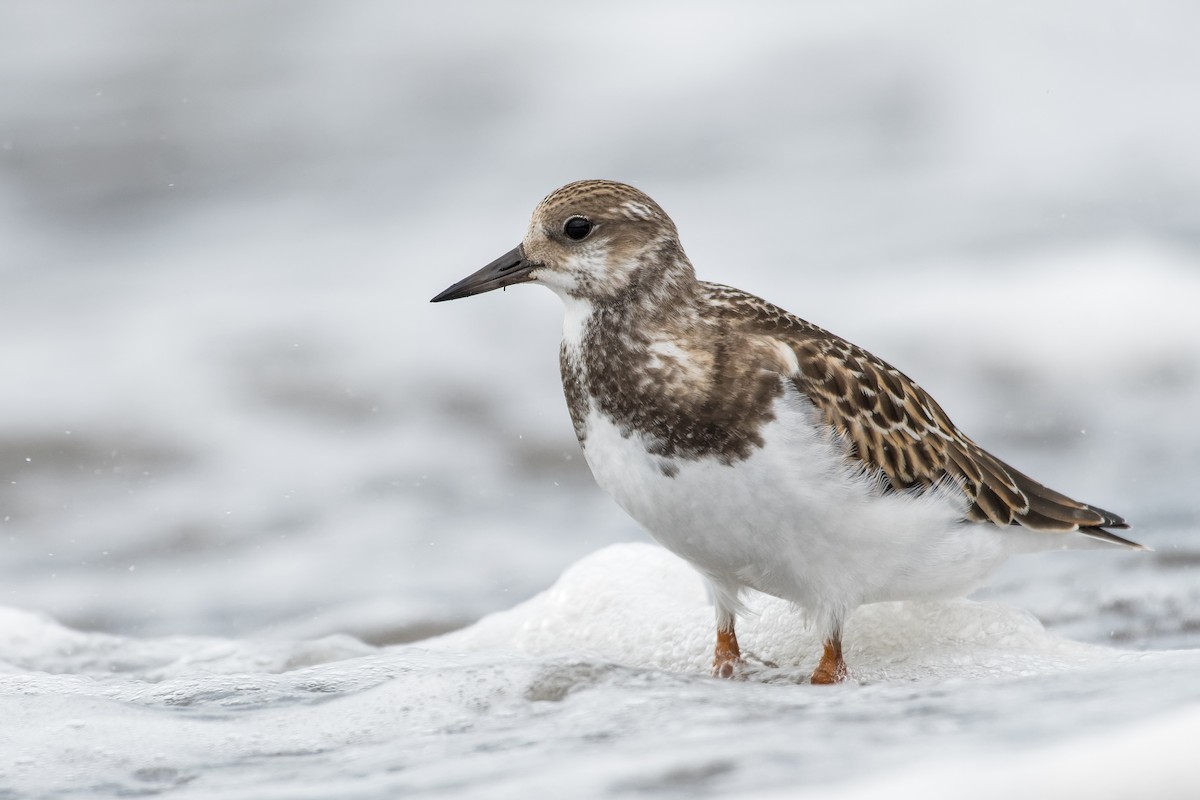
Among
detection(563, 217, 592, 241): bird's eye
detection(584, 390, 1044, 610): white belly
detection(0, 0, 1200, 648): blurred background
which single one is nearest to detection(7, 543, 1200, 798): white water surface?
detection(584, 390, 1044, 610): white belly

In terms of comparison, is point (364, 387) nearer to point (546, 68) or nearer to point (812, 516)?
point (546, 68)

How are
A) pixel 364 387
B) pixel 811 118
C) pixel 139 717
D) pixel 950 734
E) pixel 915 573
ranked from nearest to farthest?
pixel 950 734, pixel 139 717, pixel 915 573, pixel 364 387, pixel 811 118

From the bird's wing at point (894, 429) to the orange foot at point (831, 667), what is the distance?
19.3 inches

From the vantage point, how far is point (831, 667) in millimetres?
4113

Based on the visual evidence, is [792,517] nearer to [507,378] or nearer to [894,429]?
[894,429]

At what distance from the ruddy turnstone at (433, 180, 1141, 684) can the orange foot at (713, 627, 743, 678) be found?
0.02 meters

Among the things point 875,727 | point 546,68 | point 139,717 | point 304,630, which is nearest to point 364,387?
point 304,630

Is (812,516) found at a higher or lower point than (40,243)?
lower

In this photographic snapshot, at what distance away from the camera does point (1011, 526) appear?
4.31 meters

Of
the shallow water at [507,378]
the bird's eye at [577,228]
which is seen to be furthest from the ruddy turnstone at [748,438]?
the shallow water at [507,378]

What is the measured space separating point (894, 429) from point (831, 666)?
2.25ft

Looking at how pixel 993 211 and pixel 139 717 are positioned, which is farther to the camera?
pixel 993 211

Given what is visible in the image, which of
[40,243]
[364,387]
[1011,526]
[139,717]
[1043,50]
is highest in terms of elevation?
[1043,50]

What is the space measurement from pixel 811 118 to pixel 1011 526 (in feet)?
23.3
